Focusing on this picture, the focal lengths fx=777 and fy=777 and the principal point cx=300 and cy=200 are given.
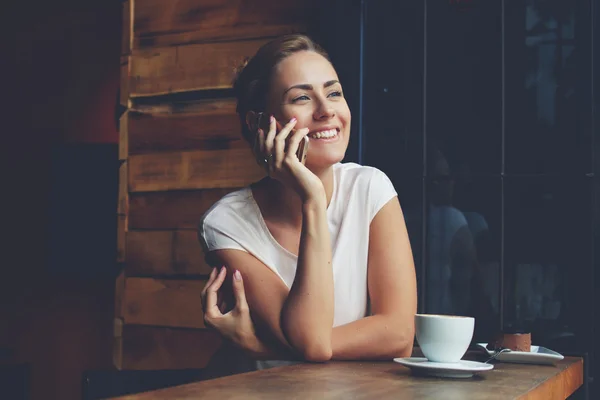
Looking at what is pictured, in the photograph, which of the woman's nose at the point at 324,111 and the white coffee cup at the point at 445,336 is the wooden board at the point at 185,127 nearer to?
the woman's nose at the point at 324,111

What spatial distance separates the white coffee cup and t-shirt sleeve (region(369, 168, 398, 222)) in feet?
1.96

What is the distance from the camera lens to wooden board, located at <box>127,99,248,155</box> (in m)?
3.29

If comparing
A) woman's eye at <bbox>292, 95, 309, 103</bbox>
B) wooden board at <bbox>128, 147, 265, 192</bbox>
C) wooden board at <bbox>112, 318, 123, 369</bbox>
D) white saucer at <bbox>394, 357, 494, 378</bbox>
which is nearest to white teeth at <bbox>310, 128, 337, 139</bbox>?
woman's eye at <bbox>292, 95, 309, 103</bbox>

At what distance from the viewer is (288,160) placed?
6.27 ft

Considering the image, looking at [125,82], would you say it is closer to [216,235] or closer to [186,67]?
[186,67]

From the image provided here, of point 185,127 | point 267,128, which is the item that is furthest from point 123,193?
point 267,128

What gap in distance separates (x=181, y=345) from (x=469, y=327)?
2040 millimetres

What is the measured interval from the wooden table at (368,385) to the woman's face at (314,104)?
610 mm

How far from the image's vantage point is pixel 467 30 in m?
2.88

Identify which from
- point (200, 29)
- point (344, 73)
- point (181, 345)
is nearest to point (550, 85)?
point (344, 73)

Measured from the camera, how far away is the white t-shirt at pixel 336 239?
1.99 m

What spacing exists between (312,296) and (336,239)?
33cm

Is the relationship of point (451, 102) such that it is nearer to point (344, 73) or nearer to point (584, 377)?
point (344, 73)

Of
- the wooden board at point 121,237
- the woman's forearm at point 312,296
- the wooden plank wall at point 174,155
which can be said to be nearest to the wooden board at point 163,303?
the wooden plank wall at point 174,155
